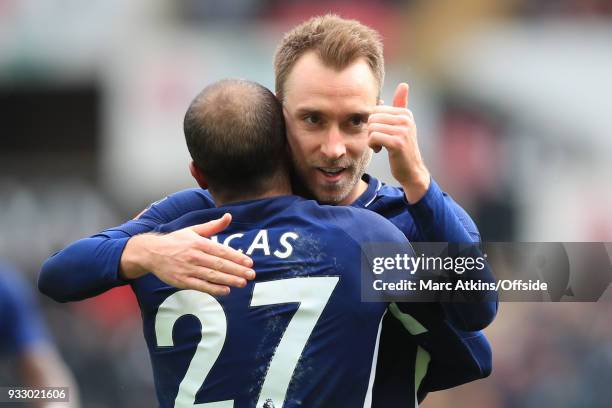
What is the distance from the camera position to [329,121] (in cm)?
450

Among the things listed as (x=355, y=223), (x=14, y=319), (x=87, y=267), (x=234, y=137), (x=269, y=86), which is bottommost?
(x=14, y=319)

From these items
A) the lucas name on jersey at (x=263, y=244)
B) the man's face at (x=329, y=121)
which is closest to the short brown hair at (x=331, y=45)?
the man's face at (x=329, y=121)

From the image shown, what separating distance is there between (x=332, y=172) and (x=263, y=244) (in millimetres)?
508

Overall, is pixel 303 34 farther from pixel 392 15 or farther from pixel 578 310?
pixel 392 15

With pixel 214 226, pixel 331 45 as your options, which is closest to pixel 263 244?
pixel 214 226

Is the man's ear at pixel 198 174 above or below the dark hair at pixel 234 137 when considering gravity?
below

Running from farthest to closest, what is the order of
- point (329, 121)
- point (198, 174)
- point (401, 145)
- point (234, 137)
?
point (329, 121) < point (198, 174) < point (234, 137) < point (401, 145)

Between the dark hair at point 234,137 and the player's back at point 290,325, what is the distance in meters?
0.18

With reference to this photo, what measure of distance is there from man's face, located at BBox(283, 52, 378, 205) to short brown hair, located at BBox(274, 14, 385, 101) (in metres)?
0.03

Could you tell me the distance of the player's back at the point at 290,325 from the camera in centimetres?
411

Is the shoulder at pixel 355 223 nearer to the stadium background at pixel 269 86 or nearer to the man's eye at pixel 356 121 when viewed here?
the man's eye at pixel 356 121

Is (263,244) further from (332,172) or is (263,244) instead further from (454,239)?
(454,239)

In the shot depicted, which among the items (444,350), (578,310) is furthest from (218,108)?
(578,310)

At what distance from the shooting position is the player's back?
4.11 m
